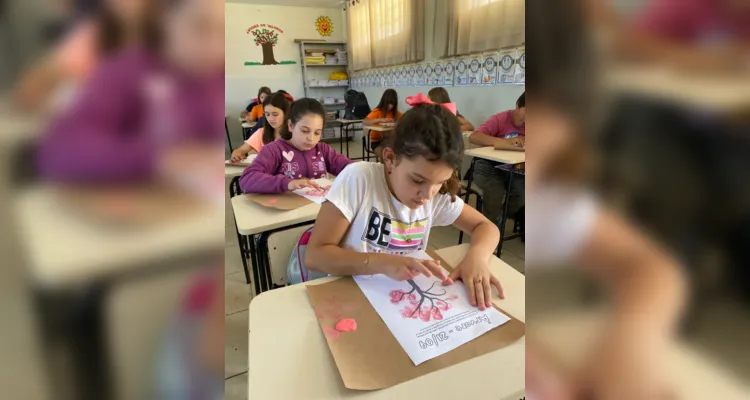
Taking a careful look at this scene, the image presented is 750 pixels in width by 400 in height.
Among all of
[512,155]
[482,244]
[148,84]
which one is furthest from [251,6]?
[148,84]

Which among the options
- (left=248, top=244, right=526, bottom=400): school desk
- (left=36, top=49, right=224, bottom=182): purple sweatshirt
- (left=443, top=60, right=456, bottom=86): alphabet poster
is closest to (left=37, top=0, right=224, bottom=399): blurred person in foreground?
(left=36, top=49, right=224, bottom=182): purple sweatshirt

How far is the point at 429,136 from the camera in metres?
1.05

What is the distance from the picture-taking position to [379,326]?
710mm

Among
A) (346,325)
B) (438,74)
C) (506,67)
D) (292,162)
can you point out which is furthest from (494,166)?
(346,325)

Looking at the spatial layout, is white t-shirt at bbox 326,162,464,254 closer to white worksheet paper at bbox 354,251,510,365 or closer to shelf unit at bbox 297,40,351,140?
white worksheet paper at bbox 354,251,510,365

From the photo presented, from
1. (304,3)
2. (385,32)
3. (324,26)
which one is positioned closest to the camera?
(385,32)

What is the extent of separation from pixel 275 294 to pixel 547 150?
730mm

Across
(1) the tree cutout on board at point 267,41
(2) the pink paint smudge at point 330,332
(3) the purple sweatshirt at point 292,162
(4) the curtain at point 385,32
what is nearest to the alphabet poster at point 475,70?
(4) the curtain at point 385,32

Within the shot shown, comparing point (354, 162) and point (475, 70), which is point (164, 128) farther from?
point (475, 70)

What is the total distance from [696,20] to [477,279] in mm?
783

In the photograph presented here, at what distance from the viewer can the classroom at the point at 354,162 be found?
611 millimetres

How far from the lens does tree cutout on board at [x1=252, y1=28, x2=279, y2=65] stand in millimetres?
6793

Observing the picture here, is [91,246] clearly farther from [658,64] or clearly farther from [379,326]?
[379,326]

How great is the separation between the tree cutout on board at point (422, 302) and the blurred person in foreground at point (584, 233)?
0.59 meters
